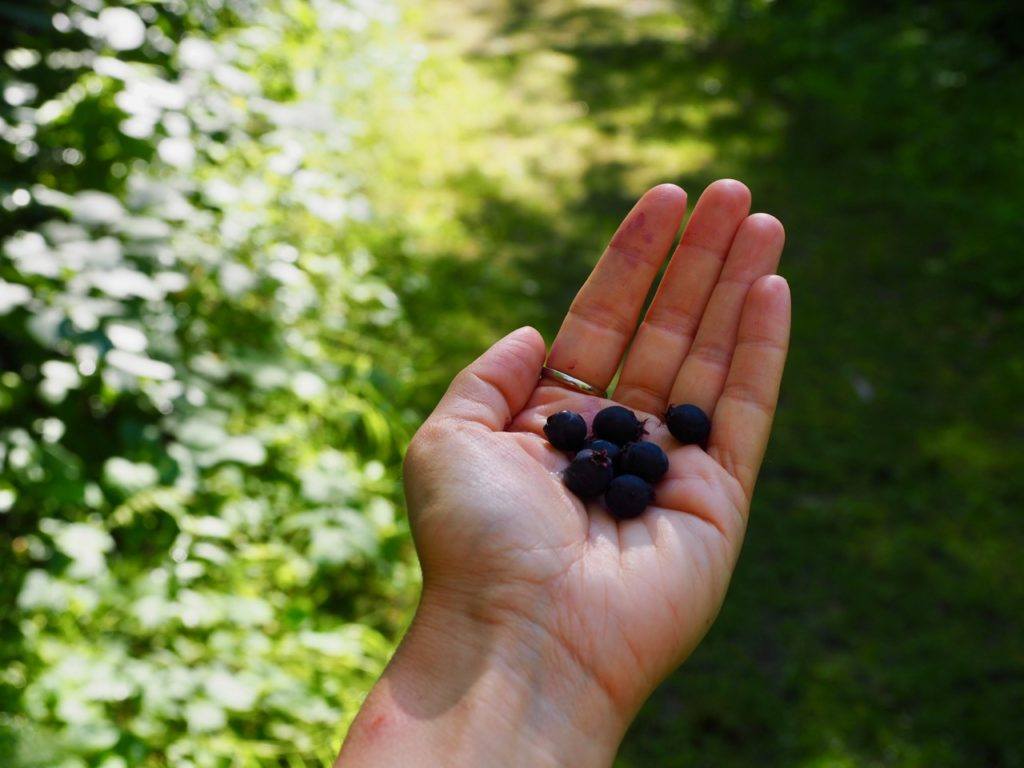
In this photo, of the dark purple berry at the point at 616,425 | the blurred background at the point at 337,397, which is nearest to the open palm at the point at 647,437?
the dark purple berry at the point at 616,425

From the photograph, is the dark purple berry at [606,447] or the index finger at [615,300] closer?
the dark purple berry at [606,447]

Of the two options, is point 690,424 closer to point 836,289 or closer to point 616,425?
point 616,425

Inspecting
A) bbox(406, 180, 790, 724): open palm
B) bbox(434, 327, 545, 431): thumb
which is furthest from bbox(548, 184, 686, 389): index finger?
bbox(434, 327, 545, 431): thumb

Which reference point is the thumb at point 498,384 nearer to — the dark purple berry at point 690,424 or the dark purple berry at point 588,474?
the dark purple berry at point 588,474

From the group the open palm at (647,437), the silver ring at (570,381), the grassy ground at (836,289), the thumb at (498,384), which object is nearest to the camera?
the open palm at (647,437)

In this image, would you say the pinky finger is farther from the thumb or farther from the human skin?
the thumb

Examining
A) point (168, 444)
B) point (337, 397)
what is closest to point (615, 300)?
point (168, 444)
